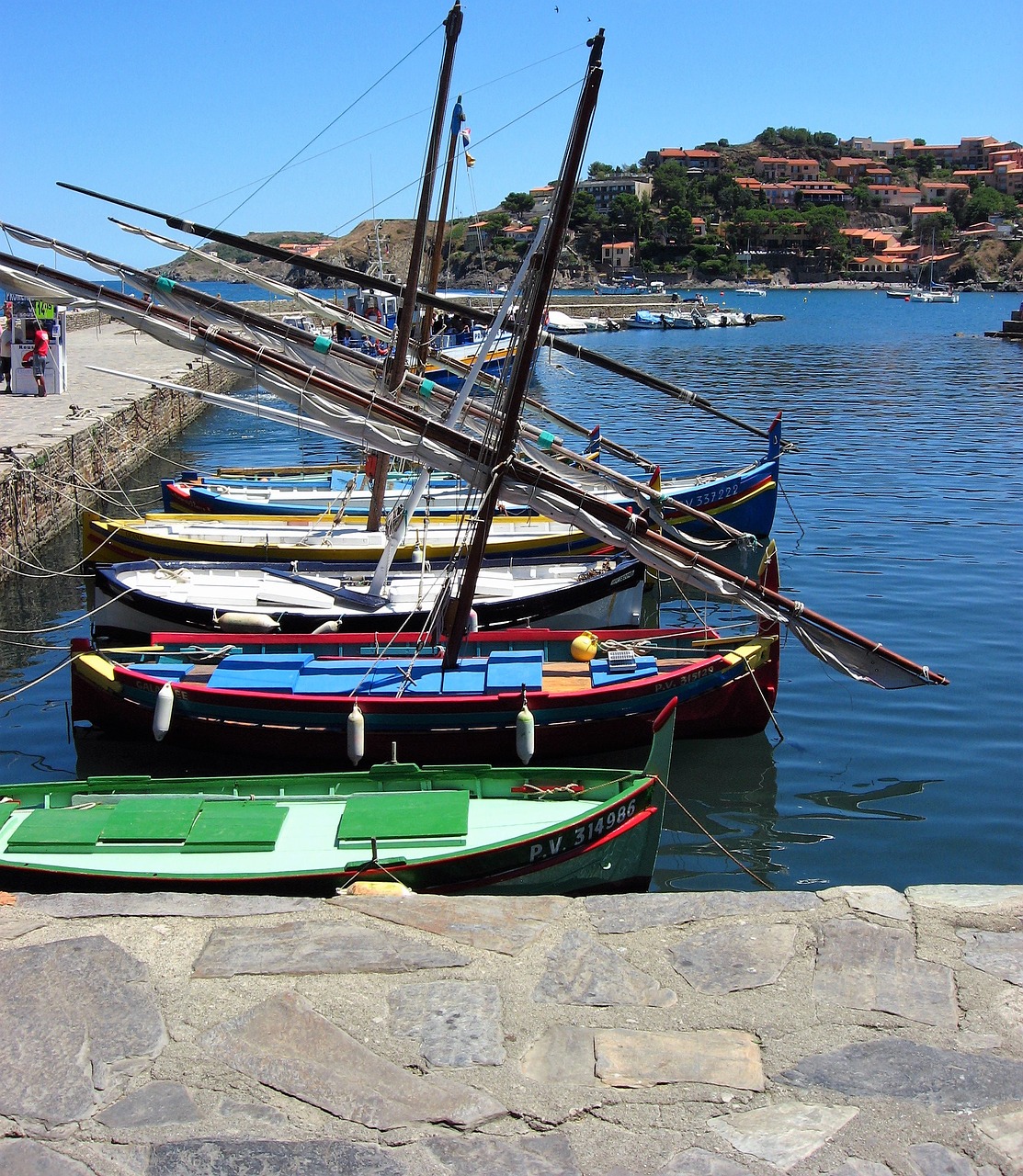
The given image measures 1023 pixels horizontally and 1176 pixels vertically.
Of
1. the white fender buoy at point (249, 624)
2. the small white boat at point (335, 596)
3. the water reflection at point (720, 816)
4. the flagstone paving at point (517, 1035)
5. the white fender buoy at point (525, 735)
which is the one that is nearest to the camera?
the flagstone paving at point (517, 1035)

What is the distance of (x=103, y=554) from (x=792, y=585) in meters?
13.0

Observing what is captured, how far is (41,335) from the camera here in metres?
36.8

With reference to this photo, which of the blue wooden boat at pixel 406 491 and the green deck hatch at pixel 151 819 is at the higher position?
the blue wooden boat at pixel 406 491

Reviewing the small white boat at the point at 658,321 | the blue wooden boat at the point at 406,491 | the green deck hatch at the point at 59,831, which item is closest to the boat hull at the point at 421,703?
the green deck hatch at the point at 59,831

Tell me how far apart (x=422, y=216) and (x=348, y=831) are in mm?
13511

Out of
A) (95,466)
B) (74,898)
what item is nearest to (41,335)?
(95,466)

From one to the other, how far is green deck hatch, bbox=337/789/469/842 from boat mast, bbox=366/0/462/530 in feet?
28.5

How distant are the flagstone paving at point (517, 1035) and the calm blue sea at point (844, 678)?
20.3ft

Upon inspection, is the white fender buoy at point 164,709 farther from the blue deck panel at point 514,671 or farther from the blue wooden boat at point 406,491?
the blue wooden boat at point 406,491

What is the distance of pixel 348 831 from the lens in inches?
386

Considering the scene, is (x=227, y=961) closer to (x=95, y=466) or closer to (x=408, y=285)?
(x=408, y=285)

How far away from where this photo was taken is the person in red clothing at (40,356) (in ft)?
121

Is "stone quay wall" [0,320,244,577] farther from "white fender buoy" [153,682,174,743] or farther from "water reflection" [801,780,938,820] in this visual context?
"water reflection" [801,780,938,820]

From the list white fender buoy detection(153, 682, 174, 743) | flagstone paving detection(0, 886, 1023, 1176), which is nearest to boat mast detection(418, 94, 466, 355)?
white fender buoy detection(153, 682, 174, 743)
